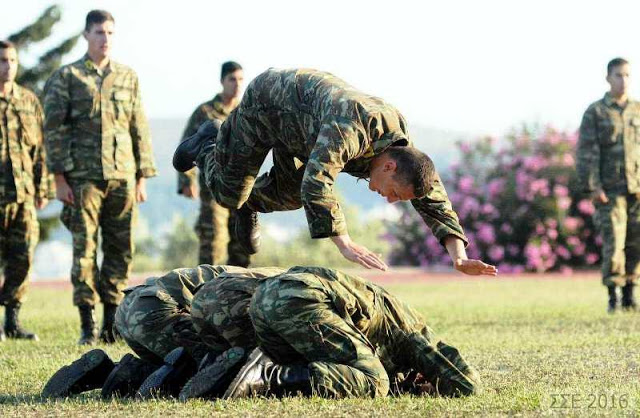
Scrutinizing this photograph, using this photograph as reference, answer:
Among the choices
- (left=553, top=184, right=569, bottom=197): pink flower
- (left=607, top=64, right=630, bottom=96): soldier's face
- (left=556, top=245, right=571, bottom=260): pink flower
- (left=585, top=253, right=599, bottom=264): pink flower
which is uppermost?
(left=607, top=64, right=630, bottom=96): soldier's face

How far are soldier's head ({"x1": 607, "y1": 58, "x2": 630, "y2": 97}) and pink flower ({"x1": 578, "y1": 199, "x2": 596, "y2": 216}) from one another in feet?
38.9

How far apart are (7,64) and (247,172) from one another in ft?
13.8

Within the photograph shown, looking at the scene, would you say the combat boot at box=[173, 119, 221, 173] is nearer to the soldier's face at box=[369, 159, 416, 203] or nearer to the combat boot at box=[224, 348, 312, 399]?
the soldier's face at box=[369, 159, 416, 203]

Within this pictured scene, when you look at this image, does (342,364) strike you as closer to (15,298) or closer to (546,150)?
(15,298)

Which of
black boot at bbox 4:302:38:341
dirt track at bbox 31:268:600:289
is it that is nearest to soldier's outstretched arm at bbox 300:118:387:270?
black boot at bbox 4:302:38:341

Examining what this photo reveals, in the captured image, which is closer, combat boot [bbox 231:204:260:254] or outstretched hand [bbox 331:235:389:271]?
outstretched hand [bbox 331:235:389:271]

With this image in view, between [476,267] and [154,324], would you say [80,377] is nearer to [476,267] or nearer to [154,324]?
[154,324]

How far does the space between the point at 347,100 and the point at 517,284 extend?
576 inches

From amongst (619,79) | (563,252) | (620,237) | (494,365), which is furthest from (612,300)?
(563,252)

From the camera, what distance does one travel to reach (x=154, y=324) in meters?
6.60

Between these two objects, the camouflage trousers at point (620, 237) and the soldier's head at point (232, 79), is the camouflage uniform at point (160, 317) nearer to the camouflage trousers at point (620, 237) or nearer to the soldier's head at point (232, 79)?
the soldier's head at point (232, 79)

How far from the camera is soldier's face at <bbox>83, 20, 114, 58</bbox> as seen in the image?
10344 mm

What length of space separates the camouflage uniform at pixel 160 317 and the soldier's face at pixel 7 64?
511 centimetres

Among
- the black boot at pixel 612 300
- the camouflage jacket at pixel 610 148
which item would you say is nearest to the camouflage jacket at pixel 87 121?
the camouflage jacket at pixel 610 148
